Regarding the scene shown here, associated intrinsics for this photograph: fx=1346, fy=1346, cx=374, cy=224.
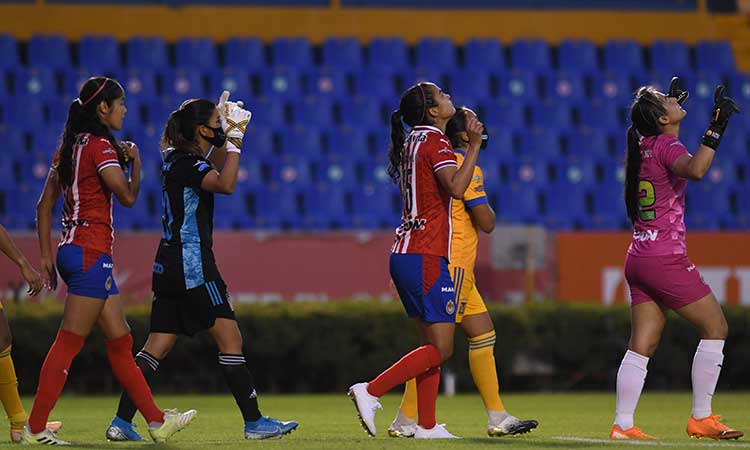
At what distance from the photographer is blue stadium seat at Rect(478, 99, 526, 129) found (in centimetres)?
1955

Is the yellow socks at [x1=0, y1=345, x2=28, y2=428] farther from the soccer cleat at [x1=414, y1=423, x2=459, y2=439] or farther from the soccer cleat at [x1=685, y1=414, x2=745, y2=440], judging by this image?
the soccer cleat at [x1=685, y1=414, x2=745, y2=440]

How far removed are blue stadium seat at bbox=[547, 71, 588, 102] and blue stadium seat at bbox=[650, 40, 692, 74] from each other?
4.56 feet

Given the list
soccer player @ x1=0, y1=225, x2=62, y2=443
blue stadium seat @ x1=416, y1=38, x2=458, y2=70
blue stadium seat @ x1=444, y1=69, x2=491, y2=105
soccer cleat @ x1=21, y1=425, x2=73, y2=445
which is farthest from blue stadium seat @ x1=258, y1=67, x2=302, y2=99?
soccer cleat @ x1=21, y1=425, x2=73, y2=445

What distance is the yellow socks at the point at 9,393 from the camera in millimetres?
7453

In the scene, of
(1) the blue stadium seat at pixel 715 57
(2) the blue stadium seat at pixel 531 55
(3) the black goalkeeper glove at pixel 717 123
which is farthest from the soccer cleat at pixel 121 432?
(1) the blue stadium seat at pixel 715 57

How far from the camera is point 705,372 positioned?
7668 mm

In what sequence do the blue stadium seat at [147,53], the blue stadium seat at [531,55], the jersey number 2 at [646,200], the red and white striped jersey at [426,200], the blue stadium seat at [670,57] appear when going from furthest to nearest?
the blue stadium seat at [670,57] → the blue stadium seat at [531,55] → the blue stadium seat at [147,53] → the jersey number 2 at [646,200] → the red and white striped jersey at [426,200]

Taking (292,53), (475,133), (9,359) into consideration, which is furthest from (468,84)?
(9,359)

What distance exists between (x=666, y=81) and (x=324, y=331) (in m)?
8.80

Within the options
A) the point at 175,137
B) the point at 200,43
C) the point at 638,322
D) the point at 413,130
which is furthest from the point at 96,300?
the point at 200,43

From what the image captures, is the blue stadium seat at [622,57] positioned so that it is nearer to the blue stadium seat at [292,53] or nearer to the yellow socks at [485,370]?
the blue stadium seat at [292,53]

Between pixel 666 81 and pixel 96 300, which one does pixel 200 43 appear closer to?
pixel 666 81

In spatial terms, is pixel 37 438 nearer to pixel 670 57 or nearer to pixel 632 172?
pixel 632 172

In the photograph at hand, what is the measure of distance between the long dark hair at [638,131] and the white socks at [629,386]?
82 centimetres
